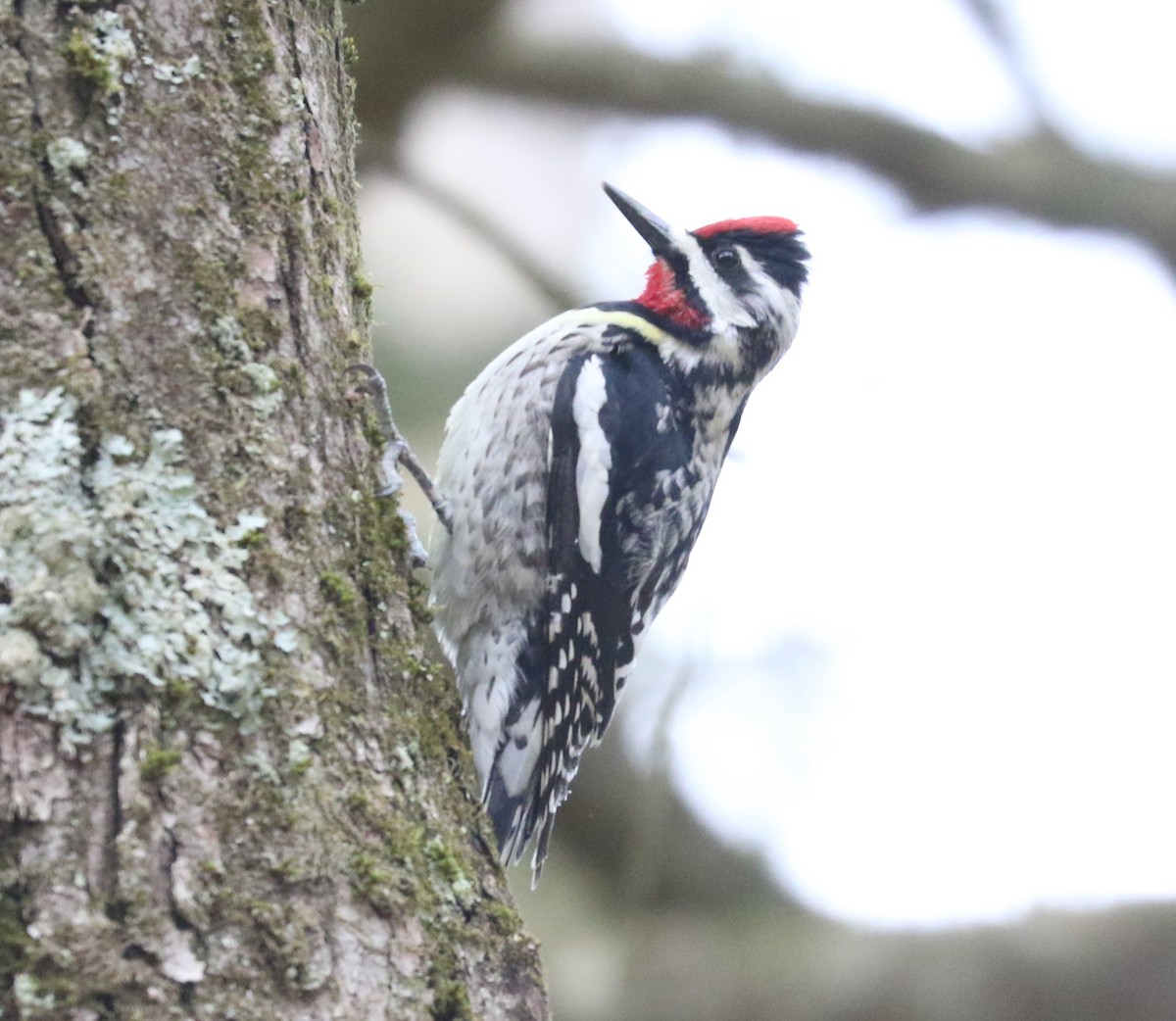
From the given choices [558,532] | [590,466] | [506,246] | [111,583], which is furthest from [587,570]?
[111,583]

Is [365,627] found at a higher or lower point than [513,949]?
higher

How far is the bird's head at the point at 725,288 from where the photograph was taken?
10.7 feet

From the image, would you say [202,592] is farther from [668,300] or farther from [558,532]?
[668,300]

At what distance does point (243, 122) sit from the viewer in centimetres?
184

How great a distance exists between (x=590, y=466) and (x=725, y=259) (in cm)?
78

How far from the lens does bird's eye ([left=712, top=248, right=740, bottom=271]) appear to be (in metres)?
3.38

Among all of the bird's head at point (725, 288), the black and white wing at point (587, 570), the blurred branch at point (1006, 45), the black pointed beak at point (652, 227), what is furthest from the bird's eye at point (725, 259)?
the blurred branch at point (1006, 45)

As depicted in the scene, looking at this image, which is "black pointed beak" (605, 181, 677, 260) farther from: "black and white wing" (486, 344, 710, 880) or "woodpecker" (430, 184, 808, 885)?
"black and white wing" (486, 344, 710, 880)

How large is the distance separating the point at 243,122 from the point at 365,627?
695 millimetres

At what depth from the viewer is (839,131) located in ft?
12.4

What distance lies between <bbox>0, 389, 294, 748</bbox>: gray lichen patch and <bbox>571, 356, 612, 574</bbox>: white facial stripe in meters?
1.29

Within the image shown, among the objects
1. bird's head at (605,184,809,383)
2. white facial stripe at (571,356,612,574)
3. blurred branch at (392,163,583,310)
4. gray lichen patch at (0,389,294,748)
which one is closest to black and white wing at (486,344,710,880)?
white facial stripe at (571,356,612,574)

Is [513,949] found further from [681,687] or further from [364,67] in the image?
[364,67]

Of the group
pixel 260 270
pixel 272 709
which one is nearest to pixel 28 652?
pixel 272 709
